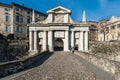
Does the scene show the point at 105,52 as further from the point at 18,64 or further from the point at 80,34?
the point at 18,64

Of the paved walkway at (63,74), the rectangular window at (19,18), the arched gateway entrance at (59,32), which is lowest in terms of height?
the paved walkway at (63,74)

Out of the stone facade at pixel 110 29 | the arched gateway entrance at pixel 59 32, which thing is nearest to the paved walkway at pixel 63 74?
the arched gateway entrance at pixel 59 32

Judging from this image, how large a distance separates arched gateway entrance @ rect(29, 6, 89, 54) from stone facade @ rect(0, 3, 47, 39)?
1574 cm

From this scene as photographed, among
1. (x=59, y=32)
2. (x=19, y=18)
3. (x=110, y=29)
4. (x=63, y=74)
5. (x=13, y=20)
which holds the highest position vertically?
(x=19, y=18)

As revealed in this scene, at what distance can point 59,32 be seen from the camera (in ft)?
132

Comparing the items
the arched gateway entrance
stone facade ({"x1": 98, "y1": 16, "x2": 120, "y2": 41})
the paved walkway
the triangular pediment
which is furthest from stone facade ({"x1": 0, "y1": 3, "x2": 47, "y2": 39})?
the paved walkway

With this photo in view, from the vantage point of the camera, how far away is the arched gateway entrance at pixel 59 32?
39969mm

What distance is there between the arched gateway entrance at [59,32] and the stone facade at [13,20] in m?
15.7

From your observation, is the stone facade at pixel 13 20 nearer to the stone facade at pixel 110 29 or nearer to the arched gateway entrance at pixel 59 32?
the arched gateway entrance at pixel 59 32

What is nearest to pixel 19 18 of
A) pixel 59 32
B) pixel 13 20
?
pixel 13 20

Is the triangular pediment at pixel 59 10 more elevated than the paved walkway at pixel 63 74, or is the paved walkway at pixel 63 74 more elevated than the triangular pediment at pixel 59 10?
the triangular pediment at pixel 59 10

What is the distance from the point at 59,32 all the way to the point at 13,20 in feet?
68.1

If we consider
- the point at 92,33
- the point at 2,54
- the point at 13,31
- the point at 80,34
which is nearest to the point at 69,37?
the point at 80,34

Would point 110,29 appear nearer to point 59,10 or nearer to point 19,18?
point 59,10
